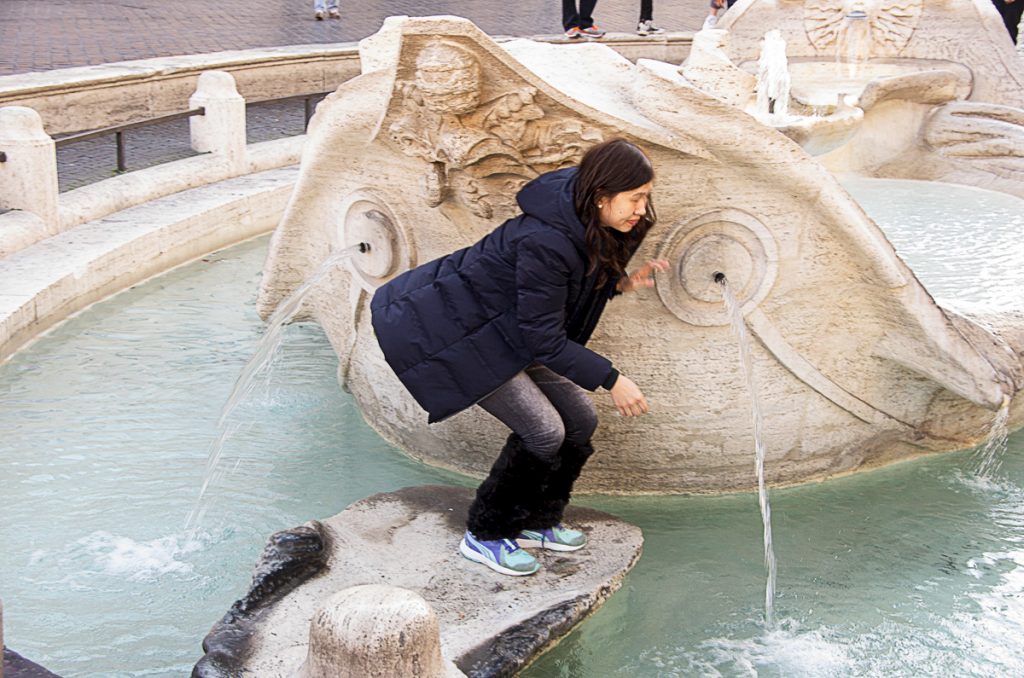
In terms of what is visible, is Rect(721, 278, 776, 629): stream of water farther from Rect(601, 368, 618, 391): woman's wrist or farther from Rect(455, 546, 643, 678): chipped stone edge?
Rect(601, 368, 618, 391): woman's wrist

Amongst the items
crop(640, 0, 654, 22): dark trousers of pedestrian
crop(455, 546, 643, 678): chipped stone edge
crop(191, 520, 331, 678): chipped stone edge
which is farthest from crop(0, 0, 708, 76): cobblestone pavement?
crop(455, 546, 643, 678): chipped stone edge

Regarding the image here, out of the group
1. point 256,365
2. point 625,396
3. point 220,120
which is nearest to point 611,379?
point 625,396

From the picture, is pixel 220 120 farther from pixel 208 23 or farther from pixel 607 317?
pixel 208 23

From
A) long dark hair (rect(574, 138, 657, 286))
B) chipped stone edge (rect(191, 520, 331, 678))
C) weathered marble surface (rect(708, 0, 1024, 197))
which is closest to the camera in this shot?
chipped stone edge (rect(191, 520, 331, 678))

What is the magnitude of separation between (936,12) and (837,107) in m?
2.03

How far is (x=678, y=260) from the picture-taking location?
3.72 m

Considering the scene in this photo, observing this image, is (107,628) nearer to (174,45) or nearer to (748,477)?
(748,477)

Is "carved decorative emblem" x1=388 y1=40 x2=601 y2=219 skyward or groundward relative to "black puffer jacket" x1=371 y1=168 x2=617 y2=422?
skyward

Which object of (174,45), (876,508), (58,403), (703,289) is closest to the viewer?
(703,289)

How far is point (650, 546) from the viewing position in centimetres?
376

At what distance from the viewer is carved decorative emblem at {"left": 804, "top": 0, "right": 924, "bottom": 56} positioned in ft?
29.8

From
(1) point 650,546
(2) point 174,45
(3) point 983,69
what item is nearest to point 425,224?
(1) point 650,546

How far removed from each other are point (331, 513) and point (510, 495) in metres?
0.75

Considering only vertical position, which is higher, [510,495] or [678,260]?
[678,260]
